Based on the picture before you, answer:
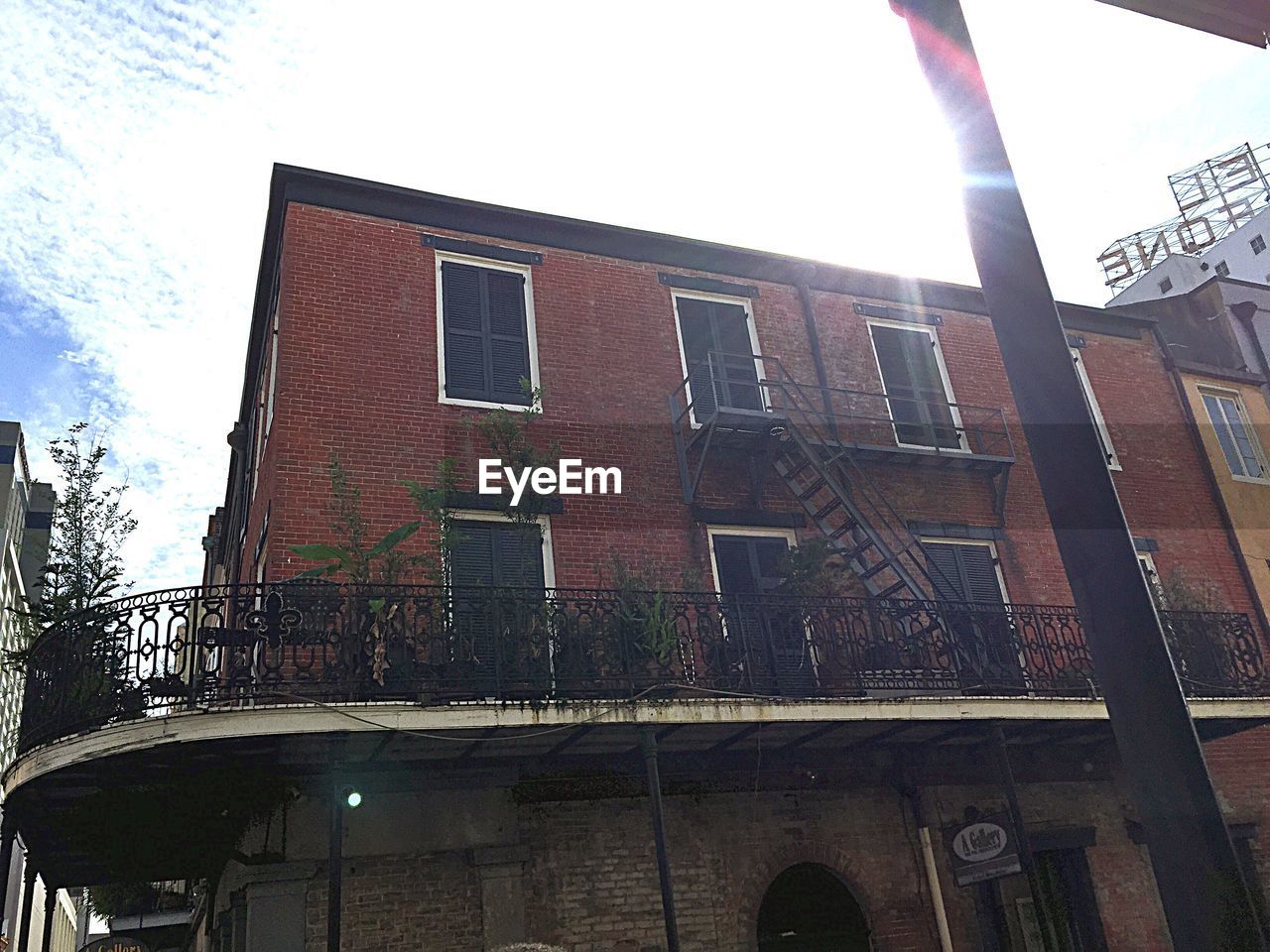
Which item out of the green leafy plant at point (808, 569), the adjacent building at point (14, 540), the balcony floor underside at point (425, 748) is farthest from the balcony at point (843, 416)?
the adjacent building at point (14, 540)

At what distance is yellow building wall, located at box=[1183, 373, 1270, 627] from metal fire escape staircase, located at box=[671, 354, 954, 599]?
6688mm

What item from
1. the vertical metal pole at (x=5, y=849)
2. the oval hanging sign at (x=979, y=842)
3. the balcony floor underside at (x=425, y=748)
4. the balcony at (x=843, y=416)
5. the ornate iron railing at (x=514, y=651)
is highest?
the balcony at (x=843, y=416)

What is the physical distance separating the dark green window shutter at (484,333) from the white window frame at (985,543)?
5.82 m

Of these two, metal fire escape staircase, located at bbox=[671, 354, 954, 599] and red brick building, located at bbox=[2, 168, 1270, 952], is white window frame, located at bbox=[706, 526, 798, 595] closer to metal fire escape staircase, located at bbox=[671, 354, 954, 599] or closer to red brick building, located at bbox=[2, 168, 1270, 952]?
red brick building, located at bbox=[2, 168, 1270, 952]

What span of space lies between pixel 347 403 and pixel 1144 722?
11.0 m

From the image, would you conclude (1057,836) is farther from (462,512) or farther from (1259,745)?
(462,512)

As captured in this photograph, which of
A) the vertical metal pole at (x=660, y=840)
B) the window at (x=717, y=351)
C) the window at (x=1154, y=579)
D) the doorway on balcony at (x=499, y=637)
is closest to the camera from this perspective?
the vertical metal pole at (x=660, y=840)

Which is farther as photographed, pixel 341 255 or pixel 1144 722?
pixel 341 255

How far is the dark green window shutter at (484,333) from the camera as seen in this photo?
42.6 ft

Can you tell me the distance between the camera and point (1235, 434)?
1848cm

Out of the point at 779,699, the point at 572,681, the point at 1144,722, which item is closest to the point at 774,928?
the point at 779,699

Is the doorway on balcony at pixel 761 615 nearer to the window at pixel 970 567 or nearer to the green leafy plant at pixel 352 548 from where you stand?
the window at pixel 970 567

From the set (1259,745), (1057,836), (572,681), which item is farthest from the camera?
(1259,745)

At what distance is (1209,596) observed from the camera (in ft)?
49.8
